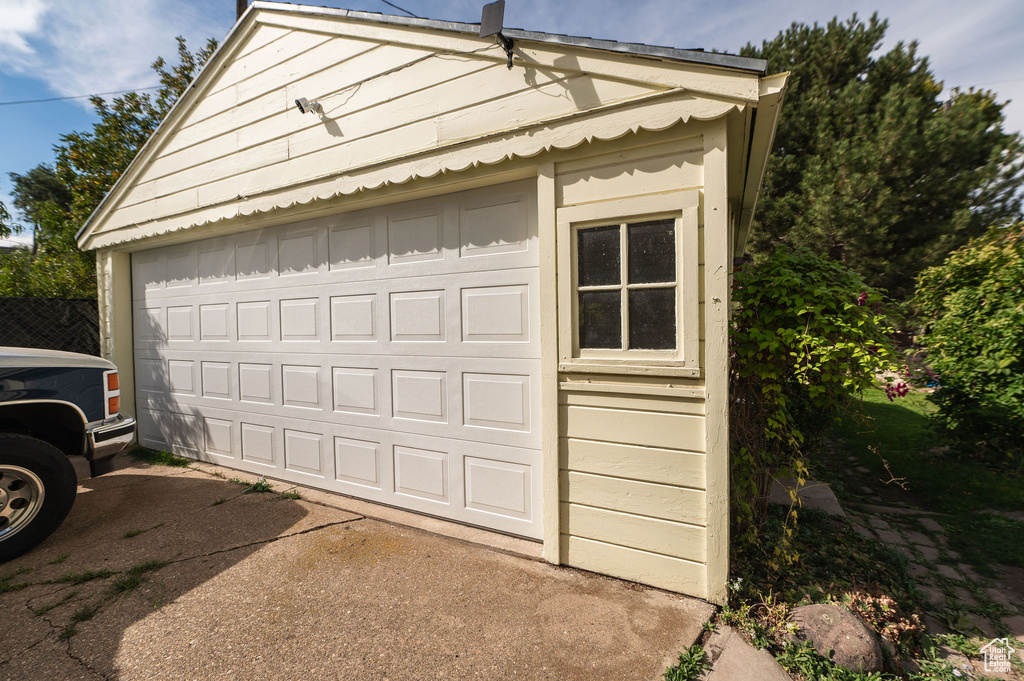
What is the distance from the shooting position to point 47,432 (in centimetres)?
350

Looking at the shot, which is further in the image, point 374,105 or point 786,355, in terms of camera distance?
point 374,105

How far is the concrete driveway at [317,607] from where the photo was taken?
2.06 m

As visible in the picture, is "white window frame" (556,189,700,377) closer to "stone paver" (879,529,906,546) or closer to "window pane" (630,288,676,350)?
"window pane" (630,288,676,350)

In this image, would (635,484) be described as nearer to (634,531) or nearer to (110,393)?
(634,531)

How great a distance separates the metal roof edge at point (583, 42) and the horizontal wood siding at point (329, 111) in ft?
0.50

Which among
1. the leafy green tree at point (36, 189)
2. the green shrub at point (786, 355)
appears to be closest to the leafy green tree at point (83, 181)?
the green shrub at point (786, 355)

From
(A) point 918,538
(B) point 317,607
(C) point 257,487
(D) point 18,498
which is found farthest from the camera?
(C) point 257,487

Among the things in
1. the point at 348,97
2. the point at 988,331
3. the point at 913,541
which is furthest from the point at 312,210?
the point at 988,331

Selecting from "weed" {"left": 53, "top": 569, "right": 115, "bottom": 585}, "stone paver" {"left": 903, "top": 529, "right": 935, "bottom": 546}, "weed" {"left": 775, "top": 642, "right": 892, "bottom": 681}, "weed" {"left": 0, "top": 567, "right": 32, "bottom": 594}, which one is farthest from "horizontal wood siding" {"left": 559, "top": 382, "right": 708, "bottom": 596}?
"weed" {"left": 0, "top": 567, "right": 32, "bottom": 594}

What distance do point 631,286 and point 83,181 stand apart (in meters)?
9.97

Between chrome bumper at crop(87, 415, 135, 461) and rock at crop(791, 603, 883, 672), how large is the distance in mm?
4613

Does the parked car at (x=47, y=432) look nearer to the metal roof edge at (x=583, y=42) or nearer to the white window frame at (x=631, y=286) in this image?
the metal roof edge at (x=583, y=42)

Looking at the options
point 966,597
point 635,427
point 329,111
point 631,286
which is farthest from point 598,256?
point 966,597

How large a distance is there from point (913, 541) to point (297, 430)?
16.4ft
